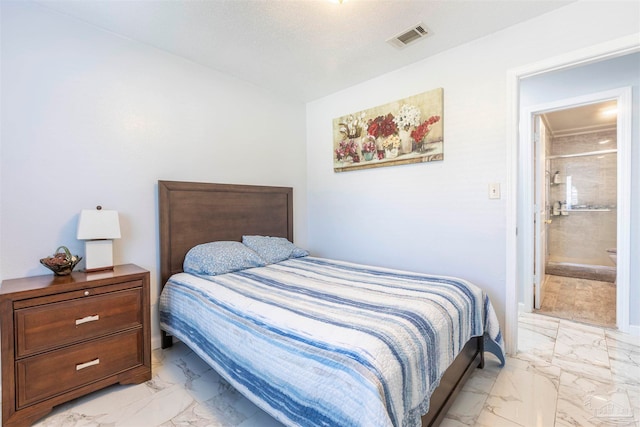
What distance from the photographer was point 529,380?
72.1 inches

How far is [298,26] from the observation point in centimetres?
202

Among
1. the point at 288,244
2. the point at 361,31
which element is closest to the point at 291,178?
the point at 288,244

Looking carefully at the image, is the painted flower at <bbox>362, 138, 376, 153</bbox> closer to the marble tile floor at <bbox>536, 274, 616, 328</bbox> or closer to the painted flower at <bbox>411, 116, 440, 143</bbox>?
the painted flower at <bbox>411, 116, 440, 143</bbox>

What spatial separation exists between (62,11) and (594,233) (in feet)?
25.4

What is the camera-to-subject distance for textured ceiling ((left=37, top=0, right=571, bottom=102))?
1.82 m

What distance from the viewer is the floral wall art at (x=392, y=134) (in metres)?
2.46

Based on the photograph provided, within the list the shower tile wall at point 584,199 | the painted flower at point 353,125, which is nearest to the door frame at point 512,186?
the painted flower at point 353,125

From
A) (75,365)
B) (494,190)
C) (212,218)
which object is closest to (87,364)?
(75,365)

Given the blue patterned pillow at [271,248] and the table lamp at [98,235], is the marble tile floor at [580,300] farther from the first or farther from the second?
the table lamp at [98,235]

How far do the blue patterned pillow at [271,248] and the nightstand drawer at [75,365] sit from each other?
109 centimetres

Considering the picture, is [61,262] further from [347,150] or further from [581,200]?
[581,200]

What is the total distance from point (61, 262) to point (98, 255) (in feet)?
0.62

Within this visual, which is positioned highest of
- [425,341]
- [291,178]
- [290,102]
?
[290,102]

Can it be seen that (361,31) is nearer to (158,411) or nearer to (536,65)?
(536,65)
